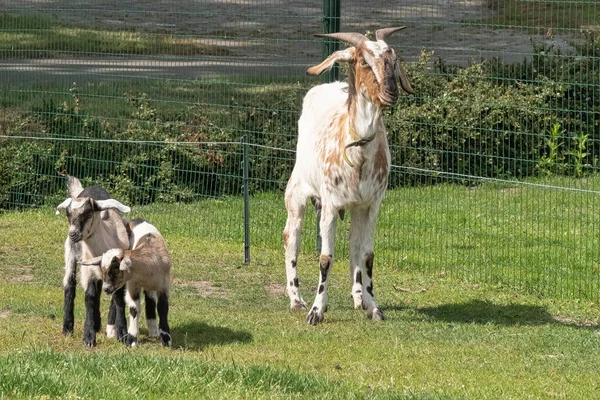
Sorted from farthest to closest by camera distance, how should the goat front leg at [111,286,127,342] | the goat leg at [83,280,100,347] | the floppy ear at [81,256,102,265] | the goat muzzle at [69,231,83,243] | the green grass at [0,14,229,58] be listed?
the green grass at [0,14,229,58], the goat front leg at [111,286,127,342], the goat leg at [83,280,100,347], the goat muzzle at [69,231,83,243], the floppy ear at [81,256,102,265]

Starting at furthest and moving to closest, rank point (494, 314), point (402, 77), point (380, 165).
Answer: point (494, 314) < point (380, 165) < point (402, 77)

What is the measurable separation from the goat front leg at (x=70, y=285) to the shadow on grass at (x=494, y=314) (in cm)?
331

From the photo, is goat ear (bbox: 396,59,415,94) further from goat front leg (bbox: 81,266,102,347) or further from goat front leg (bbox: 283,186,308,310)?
goat front leg (bbox: 81,266,102,347)

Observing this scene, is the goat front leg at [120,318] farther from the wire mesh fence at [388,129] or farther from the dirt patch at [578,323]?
the wire mesh fence at [388,129]

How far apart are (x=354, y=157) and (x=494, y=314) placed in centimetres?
207

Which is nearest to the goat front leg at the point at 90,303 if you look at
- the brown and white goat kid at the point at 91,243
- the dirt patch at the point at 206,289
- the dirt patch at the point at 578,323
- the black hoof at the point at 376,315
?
the brown and white goat kid at the point at 91,243

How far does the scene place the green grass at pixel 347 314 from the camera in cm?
739

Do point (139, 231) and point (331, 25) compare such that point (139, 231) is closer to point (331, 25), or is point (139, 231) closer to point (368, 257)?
point (368, 257)

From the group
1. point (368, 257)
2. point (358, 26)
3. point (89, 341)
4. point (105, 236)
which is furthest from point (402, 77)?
point (358, 26)

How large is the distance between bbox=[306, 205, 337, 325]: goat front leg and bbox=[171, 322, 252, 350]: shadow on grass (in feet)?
2.90

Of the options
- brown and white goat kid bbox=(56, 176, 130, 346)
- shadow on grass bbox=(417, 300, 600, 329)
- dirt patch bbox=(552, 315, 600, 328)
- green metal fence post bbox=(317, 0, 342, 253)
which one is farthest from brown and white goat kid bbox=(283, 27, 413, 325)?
green metal fence post bbox=(317, 0, 342, 253)

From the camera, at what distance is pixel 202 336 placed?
985cm

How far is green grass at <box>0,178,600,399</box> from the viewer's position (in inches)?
291

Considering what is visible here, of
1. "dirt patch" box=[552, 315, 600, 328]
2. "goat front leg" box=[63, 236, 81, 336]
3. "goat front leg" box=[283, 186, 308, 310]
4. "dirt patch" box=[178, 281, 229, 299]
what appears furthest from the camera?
"dirt patch" box=[178, 281, 229, 299]
